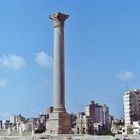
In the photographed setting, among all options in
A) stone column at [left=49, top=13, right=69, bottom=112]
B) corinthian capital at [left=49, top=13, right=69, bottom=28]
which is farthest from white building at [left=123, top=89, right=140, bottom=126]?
stone column at [left=49, top=13, right=69, bottom=112]

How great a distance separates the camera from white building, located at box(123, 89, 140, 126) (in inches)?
4601

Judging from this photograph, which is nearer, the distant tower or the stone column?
the distant tower

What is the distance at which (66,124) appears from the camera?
1618 inches

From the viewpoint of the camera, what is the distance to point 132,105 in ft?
399

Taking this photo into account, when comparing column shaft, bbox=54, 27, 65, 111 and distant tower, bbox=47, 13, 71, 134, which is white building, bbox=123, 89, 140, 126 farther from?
column shaft, bbox=54, 27, 65, 111

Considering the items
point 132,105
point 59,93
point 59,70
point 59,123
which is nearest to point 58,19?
point 59,70

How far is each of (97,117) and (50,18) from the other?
4361 inches

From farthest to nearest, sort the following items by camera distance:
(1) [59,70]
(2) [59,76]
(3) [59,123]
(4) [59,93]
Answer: (1) [59,70] → (2) [59,76] → (4) [59,93] → (3) [59,123]

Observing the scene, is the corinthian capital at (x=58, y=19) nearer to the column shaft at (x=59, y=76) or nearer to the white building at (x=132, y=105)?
the column shaft at (x=59, y=76)

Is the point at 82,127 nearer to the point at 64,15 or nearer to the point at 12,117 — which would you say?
the point at 64,15

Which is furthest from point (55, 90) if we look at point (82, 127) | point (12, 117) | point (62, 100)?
point (12, 117)

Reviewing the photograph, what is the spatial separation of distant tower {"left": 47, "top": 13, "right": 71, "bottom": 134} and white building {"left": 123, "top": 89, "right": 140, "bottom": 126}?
76313 mm

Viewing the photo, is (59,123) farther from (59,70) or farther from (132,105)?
(132,105)

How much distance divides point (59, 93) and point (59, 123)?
2936mm
